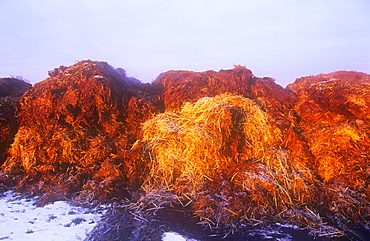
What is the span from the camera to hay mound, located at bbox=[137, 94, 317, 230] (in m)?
3.46

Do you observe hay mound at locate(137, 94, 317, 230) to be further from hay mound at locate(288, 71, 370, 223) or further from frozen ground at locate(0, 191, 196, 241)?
frozen ground at locate(0, 191, 196, 241)

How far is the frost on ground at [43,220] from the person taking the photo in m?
2.82

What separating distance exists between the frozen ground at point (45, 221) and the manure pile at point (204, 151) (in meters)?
0.29

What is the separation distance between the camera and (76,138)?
438 centimetres

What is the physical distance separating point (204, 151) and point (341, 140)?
2451mm

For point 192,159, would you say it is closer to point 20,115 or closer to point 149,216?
point 149,216

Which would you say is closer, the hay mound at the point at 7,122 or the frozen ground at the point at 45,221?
the frozen ground at the point at 45,221

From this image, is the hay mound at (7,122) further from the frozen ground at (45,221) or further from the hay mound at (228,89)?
the hay mound at (228,89)

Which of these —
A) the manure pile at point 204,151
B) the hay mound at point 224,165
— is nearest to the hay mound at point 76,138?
the manure pile at point 204,151

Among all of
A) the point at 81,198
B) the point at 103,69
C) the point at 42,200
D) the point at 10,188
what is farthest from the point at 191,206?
the point at 103,69

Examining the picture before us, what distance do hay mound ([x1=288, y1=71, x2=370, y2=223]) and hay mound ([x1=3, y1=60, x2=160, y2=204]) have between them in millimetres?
3250

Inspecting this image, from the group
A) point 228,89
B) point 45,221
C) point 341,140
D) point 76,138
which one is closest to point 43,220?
point 45,221

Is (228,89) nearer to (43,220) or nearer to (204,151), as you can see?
(204,151)

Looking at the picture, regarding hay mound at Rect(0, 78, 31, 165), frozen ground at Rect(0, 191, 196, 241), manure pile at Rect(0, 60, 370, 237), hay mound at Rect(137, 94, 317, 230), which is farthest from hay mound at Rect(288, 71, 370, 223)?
hay mound at Rect(0, 78, 31, 165)
